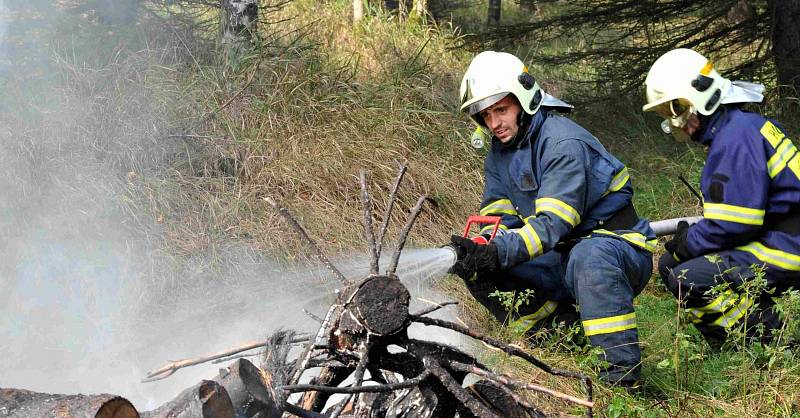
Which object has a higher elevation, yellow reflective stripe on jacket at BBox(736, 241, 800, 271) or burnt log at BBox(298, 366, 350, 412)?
burnt log at BBox(298, 366, 350, 412)

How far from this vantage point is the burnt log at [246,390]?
2252 mm

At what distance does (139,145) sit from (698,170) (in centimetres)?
451

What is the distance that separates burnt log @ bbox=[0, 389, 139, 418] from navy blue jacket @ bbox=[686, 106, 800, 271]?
2.85 meters

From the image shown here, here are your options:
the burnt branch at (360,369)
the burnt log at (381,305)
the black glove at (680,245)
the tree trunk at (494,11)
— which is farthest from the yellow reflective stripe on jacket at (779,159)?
the tree trunk at (494,11)

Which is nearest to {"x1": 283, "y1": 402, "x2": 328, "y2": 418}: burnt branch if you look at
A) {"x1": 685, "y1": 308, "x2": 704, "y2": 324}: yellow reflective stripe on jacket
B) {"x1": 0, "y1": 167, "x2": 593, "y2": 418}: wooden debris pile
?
{"x1": 0, "y1": 167, "x2": 593, "y2": 418}: wooden debris pile

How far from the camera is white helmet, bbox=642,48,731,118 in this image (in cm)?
406

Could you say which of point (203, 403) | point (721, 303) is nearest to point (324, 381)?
point (203, 403)

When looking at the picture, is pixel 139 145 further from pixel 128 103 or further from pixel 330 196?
pixel 330 196

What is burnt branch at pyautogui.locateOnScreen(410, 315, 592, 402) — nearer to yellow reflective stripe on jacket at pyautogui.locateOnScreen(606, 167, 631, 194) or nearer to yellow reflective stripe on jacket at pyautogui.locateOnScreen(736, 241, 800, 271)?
yellow reflective stripe on jacket at pyautogui.locateOnScreen(606, 167, 631, 194)

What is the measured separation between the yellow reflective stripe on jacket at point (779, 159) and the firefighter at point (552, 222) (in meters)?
0.65

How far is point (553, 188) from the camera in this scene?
3887 mm

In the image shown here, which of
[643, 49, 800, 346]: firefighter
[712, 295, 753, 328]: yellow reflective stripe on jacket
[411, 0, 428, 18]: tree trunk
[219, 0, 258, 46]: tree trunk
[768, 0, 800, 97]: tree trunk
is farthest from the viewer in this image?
[411, 0, 428, 18]: tree trunk

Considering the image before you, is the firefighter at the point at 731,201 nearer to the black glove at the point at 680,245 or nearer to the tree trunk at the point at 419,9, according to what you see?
the black glove at the point at 680,245

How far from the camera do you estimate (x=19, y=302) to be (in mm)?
4832
